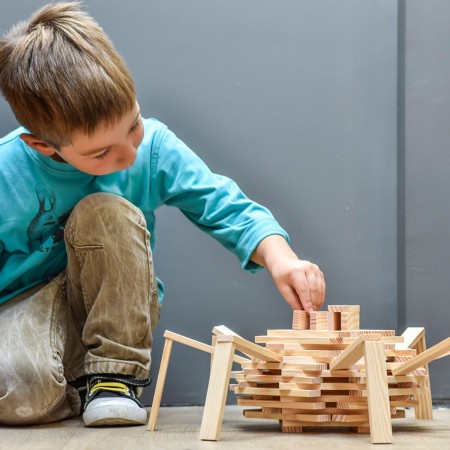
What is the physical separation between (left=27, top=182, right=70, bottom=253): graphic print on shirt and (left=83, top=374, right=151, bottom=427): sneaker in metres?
0.22

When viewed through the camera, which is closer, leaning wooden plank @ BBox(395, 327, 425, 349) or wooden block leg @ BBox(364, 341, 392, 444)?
wooden block leg @ BBox(364, 341, 392, 444)

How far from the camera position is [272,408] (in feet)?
3.25

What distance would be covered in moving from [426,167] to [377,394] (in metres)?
0.65

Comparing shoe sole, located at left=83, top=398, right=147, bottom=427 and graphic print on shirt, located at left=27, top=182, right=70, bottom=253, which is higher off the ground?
graphic print on shirt, located at left=27, top=182, right=70, bottom=253

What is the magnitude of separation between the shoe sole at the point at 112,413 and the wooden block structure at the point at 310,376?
58 mm

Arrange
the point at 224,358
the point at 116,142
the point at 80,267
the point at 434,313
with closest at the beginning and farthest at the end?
the point at 224,358, the point at 116,142, the point at 80,267, the point at 434,313

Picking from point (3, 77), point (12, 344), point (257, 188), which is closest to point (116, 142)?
point (3, 77)

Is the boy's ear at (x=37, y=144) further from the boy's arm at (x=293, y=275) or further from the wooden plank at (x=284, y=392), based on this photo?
the wooden plank at (x=284, y=392)

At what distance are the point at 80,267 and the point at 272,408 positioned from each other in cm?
37

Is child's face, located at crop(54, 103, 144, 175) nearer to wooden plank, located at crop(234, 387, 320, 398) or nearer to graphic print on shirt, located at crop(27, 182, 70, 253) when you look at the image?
graphic print on shirt, located at crop(27, 182, 70, 253)

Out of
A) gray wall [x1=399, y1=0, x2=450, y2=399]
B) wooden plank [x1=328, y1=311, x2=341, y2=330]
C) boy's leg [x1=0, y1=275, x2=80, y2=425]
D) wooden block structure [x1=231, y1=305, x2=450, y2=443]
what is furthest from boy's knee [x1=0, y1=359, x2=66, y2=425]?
gray wall [x1=399, y1=0, x2=450, y2=399]

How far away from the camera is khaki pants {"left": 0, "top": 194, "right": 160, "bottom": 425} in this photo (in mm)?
1117

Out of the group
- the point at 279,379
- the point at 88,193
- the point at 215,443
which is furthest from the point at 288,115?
the point at 215,443

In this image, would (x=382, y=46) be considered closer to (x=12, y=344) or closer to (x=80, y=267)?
(x=80, y=267)
